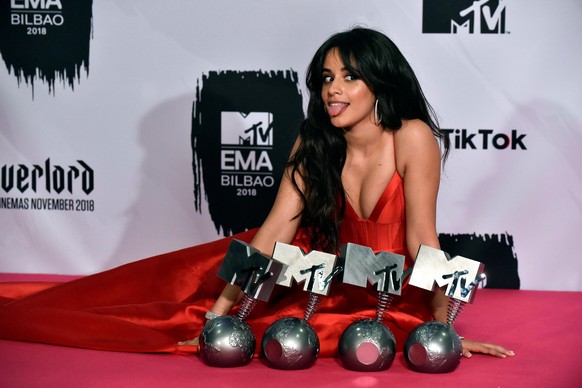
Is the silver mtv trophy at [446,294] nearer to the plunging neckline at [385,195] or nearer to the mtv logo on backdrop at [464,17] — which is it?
the plunging neckline at [385,195]

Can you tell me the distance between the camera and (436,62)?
3855 mm

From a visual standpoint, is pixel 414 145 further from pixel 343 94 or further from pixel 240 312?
pixel 240 312

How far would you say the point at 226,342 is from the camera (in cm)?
248

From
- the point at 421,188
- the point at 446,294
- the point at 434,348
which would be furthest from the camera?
the point at 421,188

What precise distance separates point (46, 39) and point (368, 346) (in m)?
2.39

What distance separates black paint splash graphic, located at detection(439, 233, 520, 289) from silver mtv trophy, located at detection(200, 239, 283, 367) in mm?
1501

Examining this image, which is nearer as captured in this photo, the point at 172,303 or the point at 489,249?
the point at 172,303

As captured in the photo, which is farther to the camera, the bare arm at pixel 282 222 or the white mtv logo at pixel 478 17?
the white mtv logo at pixel 478 17

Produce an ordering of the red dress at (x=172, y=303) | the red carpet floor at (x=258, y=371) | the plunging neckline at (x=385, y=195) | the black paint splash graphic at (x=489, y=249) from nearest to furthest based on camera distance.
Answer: the red carpet floor at (x=258, y=371)
the red dress at (x=172, y=303)
the plunging neckline at (x=385, y=195)
the black paint splash graphic at (x=489, y=249)

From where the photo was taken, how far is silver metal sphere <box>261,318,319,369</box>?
2.45 metres

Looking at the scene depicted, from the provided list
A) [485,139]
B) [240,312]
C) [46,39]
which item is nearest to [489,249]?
[485,139]

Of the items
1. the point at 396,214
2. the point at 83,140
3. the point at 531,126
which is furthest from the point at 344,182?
the point at 83,140

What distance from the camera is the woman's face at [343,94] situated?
2900 millimetres

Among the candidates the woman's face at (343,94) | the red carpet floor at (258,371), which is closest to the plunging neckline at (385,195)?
the woman's face at (343,94)
